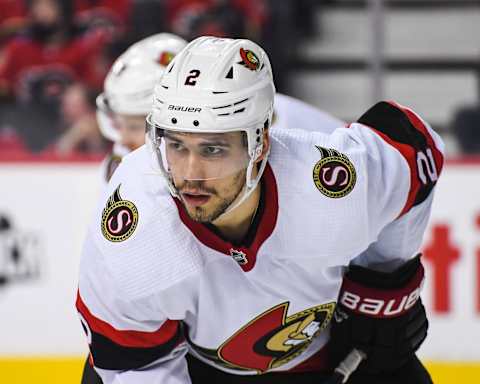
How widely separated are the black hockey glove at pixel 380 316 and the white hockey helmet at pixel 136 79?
32.7 inches

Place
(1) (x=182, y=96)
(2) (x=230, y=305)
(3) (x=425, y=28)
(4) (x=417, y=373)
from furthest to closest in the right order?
(3) (x=425, y=28), (4) (x=417, y=373), (2) (x=230, y=305), (1) (x=182, y=96)

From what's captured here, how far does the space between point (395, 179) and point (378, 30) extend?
A: 1887 mm

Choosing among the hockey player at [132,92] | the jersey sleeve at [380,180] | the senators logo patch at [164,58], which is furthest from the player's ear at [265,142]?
the senators logo patch at [164,58]

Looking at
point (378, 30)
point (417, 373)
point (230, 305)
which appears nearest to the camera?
point (230, 305)

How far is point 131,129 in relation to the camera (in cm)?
272

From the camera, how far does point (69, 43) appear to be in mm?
4695

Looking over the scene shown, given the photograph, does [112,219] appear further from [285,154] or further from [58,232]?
[58,232]

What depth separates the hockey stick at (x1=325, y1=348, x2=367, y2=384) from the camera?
2.11 m

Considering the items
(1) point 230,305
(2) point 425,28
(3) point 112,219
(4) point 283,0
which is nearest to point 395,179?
(1) point 230,305

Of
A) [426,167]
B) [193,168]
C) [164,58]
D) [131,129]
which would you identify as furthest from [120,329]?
[164,58]

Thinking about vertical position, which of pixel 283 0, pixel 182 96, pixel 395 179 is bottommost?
pixel 283 0

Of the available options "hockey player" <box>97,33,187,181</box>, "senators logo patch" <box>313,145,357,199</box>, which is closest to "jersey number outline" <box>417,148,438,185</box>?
"senators logo patch" <box>313,145,357,199</box>

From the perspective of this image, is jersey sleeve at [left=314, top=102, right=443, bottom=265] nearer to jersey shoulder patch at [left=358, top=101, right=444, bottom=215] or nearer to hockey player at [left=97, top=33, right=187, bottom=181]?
jersey shoulder patch at [left=358, top=101, right=444, bottom=215]

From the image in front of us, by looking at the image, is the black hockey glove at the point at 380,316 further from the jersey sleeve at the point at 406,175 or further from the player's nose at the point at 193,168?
the player's nose at the point at 193,168
